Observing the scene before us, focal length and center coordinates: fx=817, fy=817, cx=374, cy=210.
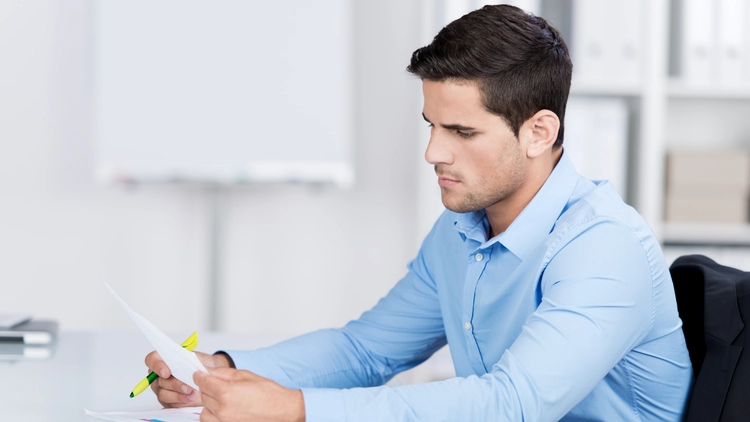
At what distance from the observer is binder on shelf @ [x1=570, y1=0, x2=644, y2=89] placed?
2.27m

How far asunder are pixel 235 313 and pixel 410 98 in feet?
3.11

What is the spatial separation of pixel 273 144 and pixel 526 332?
1.70 m

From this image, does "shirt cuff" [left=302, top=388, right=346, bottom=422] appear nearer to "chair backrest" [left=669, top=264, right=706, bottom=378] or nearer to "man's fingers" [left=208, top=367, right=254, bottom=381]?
"man's fingers" [left=208, top=367, right=254, bottom=381]

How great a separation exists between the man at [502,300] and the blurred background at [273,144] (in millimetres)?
1153

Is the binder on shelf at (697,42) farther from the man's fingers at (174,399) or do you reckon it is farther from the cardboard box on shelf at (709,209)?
the man's fingers at (174,399)

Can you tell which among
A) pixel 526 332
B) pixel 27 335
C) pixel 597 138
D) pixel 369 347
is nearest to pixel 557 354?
pixel 526 332

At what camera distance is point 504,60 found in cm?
109

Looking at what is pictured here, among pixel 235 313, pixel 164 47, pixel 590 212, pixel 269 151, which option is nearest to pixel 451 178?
pixel 590 212

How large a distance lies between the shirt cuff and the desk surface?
282mm

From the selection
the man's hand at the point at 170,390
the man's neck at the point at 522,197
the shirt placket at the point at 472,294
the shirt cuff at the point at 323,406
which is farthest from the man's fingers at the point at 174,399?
the man's neck at the point at 522,197

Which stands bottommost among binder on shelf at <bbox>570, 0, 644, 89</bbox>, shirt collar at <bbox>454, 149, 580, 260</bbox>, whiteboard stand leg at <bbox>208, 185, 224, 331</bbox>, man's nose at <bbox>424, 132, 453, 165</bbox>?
whiteboard stand leg at <bbox>208, 185, 224, 331</bbox>

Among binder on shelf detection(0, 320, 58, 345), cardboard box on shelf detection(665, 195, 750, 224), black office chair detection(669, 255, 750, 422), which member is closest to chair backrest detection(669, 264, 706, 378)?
Result: black office chair detection(669, 255, 750, 422)

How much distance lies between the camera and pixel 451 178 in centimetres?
113

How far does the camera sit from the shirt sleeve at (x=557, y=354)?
861 millimetres
